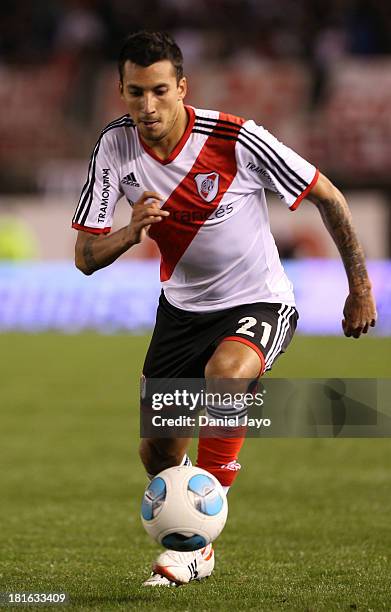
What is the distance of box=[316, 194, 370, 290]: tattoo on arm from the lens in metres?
4.91

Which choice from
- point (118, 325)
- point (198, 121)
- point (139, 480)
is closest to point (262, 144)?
point (198, 121)

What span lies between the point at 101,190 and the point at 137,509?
3.06 m

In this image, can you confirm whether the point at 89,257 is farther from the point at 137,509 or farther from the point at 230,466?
the point at 137,509

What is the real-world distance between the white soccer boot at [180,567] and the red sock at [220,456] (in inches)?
12.6

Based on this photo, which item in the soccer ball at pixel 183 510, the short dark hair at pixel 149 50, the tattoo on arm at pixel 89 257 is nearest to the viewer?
the soccer ball at pixel 183 510

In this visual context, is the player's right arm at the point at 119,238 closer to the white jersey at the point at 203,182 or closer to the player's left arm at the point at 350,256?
the white jersey at the point at 203,182

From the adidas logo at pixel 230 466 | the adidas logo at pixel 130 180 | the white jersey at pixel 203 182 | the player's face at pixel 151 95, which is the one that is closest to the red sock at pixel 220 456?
the adidas logo at pixel 230 466

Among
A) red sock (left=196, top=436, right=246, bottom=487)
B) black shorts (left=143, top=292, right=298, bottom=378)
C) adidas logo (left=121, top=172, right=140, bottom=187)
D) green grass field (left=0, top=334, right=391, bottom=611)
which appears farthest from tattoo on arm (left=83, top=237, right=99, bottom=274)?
green grass field (left=0, top=334, right=391, bottom=611)

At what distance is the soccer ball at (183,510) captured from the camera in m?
4.42

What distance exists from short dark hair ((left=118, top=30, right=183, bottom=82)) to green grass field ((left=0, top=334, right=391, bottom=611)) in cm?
204

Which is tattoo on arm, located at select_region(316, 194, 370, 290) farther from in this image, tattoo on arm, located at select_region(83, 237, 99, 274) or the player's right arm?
tattoo on arm, located at select_region(83, 237, 99, 274)

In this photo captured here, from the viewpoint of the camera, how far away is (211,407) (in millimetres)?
4723

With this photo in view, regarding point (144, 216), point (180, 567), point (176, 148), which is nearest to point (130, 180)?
point (176, 148)

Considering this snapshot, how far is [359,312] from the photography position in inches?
193
